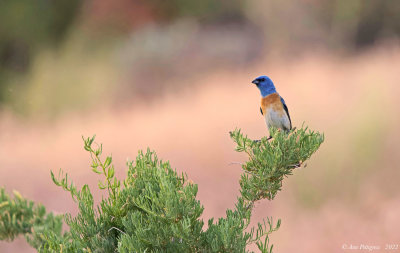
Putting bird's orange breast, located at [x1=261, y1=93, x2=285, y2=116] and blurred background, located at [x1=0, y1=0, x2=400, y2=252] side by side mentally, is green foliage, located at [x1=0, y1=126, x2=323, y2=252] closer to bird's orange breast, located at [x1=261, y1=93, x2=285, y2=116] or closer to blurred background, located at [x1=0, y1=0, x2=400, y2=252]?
blurred background, located at [x1=0, y1=0, x2=400, y2=252]

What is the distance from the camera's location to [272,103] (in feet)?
13.8

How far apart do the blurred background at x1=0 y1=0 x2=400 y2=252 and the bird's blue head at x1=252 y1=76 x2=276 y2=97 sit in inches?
42.0

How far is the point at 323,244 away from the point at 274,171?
5210 mm

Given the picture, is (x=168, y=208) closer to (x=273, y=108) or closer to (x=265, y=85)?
(x=273, y=108)

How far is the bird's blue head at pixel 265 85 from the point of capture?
4.29m

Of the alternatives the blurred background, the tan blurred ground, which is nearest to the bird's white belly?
the blurred background

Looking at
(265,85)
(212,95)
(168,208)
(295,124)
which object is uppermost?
(212,95)

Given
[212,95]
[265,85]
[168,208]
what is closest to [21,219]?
[168,208]

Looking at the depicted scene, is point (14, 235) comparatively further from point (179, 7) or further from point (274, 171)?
point (179, 7)

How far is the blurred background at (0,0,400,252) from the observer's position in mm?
7945

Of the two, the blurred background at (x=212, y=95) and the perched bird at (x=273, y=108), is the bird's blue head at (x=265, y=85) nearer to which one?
the perched bird at (x=273, y=108)

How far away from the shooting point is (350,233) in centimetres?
734

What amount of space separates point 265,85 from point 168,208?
2395 mm

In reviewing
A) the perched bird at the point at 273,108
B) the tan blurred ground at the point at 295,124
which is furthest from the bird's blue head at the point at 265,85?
the tan blurred ground at the point at 295,124
